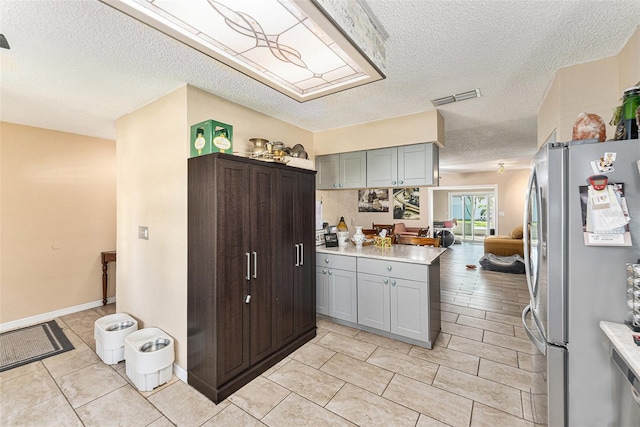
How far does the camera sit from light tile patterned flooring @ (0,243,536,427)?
1.88 m

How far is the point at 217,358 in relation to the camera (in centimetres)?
205

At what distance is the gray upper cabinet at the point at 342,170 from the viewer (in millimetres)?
3625

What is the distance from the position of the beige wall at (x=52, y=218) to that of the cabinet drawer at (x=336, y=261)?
331cm

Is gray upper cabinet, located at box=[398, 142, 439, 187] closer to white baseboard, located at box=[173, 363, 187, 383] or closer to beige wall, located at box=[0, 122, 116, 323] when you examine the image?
white baseboard, located at box=[173, 363, 187, 383]

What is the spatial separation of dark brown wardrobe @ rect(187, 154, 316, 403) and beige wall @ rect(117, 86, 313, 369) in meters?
0.18

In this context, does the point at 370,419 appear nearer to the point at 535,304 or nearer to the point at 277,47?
the point at 535,304

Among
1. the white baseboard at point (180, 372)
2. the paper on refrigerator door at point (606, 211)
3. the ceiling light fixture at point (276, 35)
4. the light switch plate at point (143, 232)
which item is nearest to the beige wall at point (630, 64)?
the paper on refrigerator door at point (606, 211)

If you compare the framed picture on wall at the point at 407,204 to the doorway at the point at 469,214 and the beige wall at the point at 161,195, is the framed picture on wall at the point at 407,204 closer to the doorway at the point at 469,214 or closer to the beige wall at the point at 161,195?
the doorway at the point at 469,214

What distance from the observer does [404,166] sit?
3.27 meters

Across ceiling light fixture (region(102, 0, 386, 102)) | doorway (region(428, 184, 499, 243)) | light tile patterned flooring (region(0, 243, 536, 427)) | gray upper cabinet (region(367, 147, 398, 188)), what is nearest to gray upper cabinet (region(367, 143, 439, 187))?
gray upper cabinet (region(367, 147, 398, 188))

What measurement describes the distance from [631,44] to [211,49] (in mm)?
2645

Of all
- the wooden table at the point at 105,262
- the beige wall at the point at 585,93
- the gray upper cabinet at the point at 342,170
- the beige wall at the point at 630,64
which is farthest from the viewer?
the wooden table at the point at 105,262

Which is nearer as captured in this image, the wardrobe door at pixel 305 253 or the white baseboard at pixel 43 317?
the wardrobe door at pixel 305 253

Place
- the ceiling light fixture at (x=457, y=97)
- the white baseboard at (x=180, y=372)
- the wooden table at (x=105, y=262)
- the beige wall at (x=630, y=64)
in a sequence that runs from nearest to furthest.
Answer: the beige wall at (x=630, y=64), the white baseboard at (x=180, y=372), the ceiling light fixture at (x=457, y=97), the wooden table at (x=105, y=262)
